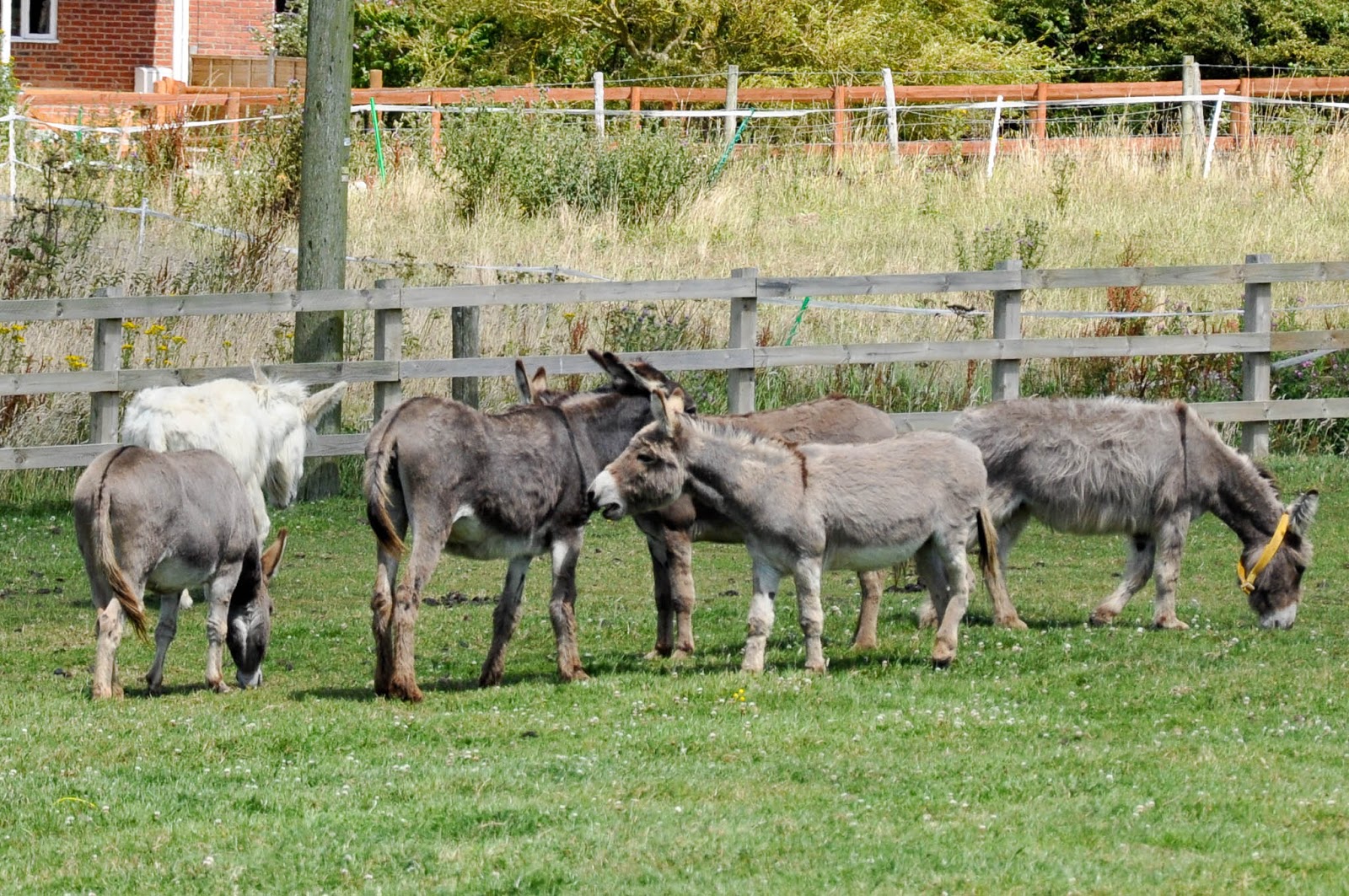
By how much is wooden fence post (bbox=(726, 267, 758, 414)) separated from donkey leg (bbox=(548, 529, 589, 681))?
639cm

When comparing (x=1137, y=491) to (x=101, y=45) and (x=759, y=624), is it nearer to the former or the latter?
(x=759, y=624)

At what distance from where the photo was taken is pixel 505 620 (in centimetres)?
913

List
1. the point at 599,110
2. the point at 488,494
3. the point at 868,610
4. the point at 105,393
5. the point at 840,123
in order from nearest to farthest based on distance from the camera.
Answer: the point at 488,494, the point at 868,610, the point at 105,393, the point at 599,110, the point at 840,123

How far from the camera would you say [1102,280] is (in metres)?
16.1

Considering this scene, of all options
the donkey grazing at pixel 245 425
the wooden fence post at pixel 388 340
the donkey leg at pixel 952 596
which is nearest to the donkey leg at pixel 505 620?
the donkey leg at pixel 952 596

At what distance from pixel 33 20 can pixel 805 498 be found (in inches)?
1194

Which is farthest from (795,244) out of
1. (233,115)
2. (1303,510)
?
(1303,510)

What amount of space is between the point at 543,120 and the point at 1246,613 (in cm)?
1484

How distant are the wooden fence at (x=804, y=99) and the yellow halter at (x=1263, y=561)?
16.8m

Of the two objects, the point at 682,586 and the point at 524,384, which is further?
the point at 524,384

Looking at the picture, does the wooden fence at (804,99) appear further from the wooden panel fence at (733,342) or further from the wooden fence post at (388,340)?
the wooden fence post at (388,340)

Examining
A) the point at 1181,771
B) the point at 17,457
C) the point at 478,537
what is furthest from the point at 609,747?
the point at 17,457

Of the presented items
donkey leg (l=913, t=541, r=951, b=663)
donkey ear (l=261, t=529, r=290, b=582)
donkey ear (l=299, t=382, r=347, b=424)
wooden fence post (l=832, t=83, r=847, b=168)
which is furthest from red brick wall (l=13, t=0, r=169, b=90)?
donkey leg (l=913, t=541, r=951, b=663)

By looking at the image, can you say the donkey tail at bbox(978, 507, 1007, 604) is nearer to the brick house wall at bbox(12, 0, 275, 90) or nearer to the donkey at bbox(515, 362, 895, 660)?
the donkey at bbox(515, 362, 895, 660)
